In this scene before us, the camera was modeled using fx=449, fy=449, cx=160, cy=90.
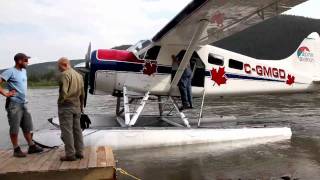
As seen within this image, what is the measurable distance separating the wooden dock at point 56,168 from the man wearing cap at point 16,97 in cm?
40

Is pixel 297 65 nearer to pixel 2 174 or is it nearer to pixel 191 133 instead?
pixel 191 133

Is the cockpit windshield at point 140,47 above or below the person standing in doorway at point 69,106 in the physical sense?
above

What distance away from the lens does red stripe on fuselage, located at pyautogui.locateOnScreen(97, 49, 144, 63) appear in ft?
34.9

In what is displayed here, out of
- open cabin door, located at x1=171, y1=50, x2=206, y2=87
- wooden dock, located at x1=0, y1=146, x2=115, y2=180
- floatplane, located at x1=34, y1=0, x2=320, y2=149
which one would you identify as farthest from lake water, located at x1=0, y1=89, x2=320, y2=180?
open cabin door, located at x1=171, y1=50, x2=206, y2=87

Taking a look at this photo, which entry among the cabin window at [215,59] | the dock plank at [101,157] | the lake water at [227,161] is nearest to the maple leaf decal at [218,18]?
the cabin window at [215,59]

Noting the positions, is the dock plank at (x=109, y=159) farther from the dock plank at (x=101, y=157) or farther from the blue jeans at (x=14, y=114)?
the blue jeans at (x=14, y=114)

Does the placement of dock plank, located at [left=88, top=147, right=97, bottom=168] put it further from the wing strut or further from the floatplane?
the wing strut

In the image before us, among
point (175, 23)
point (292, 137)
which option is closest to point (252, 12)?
point (175, 23)

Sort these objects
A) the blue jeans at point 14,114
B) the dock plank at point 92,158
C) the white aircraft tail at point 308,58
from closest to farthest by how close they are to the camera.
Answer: the dock plank at point 92,158
the blue jeans at point 14,114
the white aircraft tail at point 308,58

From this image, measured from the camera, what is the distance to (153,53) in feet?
36.5

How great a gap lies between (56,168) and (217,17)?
17.6ft

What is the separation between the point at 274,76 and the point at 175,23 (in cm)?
389

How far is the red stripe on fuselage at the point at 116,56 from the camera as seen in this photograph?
34.9 ft

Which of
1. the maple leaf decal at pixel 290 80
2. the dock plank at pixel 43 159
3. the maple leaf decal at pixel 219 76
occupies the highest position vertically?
the maple leaf decal at pixel 219 76
